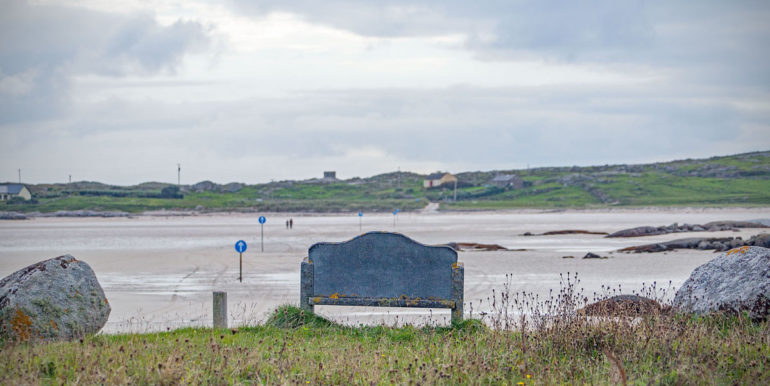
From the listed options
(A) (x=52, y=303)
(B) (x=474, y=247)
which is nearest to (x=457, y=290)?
(A) (x=52, y=303)

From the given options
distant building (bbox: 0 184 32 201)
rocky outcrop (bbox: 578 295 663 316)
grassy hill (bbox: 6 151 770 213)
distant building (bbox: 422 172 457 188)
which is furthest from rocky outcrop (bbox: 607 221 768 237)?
distant building (bbox: 422 172 457 188)

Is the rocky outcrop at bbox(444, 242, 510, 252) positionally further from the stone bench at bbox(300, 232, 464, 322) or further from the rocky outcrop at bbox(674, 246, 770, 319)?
the stone bench at bbox(300, 232, 464, 322)

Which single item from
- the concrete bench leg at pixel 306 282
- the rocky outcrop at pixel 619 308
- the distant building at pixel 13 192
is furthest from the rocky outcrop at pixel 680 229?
the distant building at pixel 13 192

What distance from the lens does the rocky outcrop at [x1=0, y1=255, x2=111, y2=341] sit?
8.33 meters

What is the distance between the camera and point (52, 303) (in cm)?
859

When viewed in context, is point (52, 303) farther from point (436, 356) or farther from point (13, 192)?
point (13, 192)

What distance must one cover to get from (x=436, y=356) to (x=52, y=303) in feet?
15.9

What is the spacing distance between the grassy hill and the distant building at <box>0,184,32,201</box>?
8.02 ft

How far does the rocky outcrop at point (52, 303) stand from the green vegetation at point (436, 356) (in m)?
0.32

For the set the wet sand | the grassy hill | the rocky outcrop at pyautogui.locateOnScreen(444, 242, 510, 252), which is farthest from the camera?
the grassy hill

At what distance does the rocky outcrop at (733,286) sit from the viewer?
910cm

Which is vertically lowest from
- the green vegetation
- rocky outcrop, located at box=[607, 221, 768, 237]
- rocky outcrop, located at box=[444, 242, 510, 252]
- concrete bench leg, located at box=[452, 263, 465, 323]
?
rocky outcrop, located at box=[444, 242, 510, 252]

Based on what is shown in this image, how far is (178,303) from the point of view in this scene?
16.2 meters

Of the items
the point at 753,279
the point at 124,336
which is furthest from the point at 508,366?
the point at 124,336
